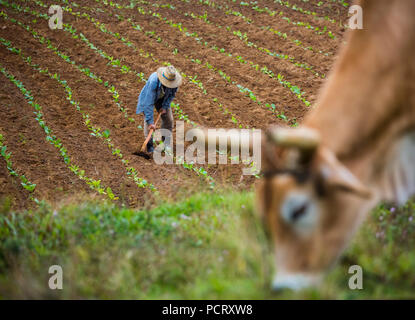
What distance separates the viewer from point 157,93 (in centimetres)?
779

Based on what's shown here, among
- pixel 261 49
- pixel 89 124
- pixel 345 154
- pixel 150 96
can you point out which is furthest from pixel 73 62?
pixel 345 154

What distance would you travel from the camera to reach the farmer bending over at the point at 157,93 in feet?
24.6

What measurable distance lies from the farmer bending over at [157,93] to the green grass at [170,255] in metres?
3.18

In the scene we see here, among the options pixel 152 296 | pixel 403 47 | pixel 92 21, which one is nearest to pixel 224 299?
pixel 152 296

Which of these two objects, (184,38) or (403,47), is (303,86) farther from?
(403,47)

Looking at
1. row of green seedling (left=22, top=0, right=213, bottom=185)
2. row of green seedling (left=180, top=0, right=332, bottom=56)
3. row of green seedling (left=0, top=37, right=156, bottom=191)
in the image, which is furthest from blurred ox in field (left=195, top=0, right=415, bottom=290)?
row of green seedling (left=180, top=0, right=332, bottom=56)

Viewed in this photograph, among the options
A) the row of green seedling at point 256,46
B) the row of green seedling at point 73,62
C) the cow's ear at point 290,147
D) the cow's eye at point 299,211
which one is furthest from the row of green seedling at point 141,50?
the cow's eye at point 299,211

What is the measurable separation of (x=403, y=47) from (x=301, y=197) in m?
1.51

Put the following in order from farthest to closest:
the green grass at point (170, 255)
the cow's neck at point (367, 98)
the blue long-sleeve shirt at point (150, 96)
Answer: the blue long-sleeve shirt at point (150, 96)
the green grass at point (170, 255)
the cow's neck at point (367, 98)

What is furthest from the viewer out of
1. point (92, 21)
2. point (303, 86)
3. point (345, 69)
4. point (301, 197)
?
point (92, 21)

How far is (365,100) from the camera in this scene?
9.72 ft

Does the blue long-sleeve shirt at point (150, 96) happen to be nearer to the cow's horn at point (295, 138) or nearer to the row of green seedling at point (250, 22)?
the cow's horn at point (295, 138)

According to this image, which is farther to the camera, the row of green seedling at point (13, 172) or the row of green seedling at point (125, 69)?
the row of green seedling at point (125, 69)

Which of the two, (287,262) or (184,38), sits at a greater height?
(184,38)
